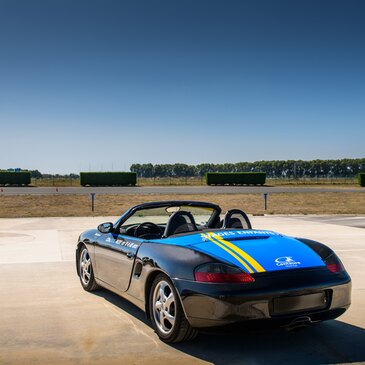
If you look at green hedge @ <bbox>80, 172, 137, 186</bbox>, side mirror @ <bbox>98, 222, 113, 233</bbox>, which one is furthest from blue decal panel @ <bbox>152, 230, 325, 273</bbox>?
green hedge @ <bbox>80, 172, 137, 186</bbox>

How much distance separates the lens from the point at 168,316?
4422 mm

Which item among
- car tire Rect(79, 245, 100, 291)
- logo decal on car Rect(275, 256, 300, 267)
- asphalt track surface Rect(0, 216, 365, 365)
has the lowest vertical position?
asphalt track surface Rect(0, 216, 365, 365)

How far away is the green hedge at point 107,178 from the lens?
54656mm

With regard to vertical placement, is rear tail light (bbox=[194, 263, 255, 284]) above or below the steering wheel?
below

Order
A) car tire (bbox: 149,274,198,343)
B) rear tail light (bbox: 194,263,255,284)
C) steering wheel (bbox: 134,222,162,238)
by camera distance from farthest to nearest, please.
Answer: steering wheel (bbox: 134,222,162,238), car tire (bbox: 149,274,198,343), rear tail light (bbox: 194,263,255,284)

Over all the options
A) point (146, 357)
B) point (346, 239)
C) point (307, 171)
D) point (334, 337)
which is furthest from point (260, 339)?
point (307, 171)

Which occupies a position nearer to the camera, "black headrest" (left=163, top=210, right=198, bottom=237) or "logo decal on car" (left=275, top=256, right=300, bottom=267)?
"logo decal on car" (left=275, top=256, right=300, bottom=267)

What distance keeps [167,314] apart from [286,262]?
3.86 ft

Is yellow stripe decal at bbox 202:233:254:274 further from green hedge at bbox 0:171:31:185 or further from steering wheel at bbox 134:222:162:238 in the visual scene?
green hedge at bbox 0:171:31:185

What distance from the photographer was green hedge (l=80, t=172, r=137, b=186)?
5466cm

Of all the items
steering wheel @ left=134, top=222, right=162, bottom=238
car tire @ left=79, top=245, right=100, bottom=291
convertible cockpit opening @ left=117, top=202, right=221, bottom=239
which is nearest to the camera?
convertible cockpit opening @ left=117, top=202, right=221, bottom=239

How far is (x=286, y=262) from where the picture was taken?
4277 millimetres

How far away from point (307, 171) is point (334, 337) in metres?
191

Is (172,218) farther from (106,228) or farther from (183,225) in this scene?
(106,228)
